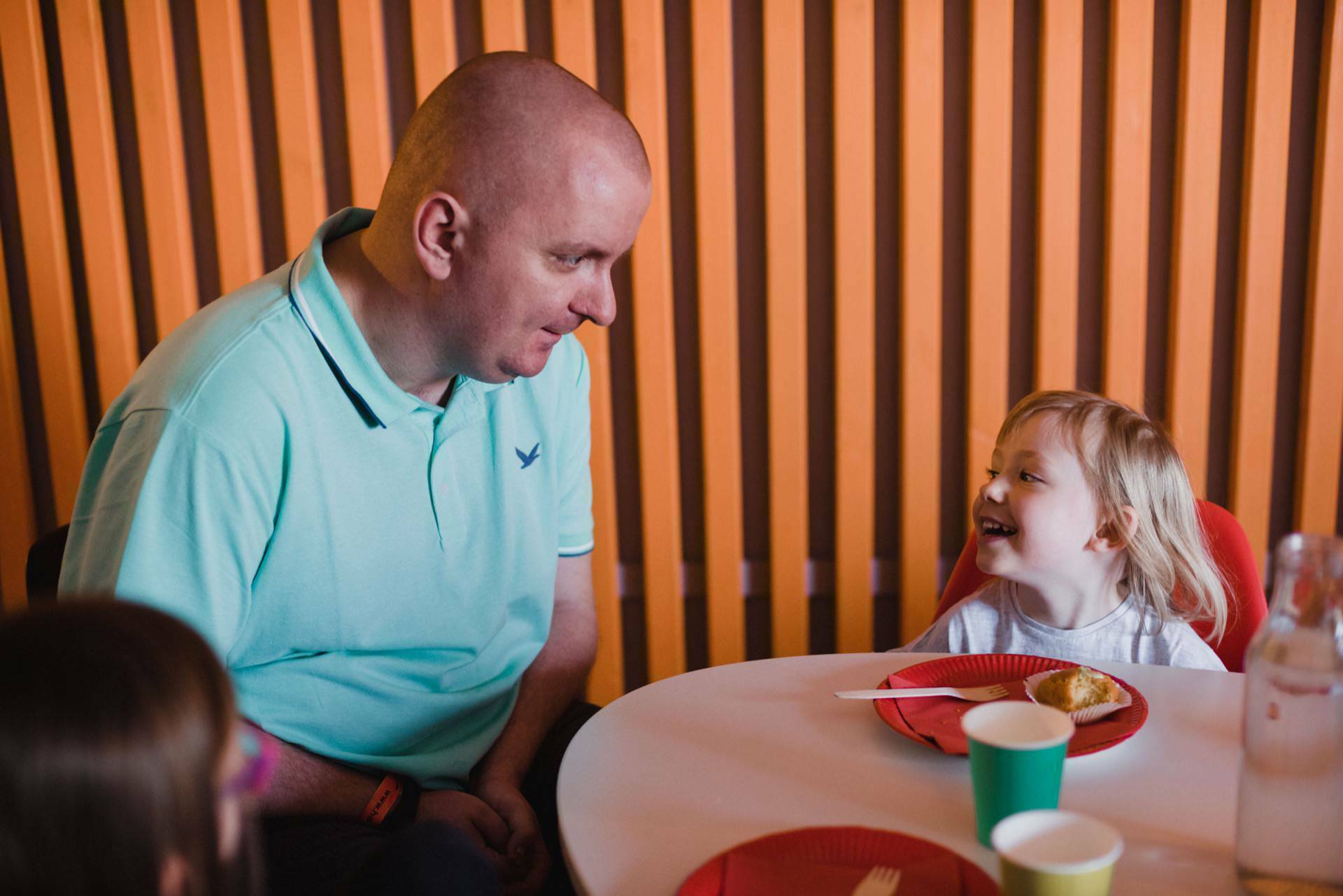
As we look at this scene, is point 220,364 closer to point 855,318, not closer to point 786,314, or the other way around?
point 786,314

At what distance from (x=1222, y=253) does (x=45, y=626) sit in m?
2.23

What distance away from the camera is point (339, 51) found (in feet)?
6.65

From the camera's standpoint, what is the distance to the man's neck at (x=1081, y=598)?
141cm

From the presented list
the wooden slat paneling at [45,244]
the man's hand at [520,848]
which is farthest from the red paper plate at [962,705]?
the wooden slat paneling at [45,244]

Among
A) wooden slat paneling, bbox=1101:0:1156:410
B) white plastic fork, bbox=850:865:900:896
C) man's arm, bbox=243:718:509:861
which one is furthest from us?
wooden slat paneling, bbox=1101:0:1156:410

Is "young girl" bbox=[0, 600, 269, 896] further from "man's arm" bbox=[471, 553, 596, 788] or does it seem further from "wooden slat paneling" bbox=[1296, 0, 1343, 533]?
"wooden slat paneling" bbox=[1296, 0, 1343, 533]

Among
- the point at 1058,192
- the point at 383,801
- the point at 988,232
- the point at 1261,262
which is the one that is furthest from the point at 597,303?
the point at 1261,262

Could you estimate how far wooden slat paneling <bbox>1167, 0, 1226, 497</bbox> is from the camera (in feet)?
6.29

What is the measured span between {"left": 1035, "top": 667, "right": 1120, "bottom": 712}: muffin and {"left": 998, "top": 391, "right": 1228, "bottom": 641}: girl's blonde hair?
471mm

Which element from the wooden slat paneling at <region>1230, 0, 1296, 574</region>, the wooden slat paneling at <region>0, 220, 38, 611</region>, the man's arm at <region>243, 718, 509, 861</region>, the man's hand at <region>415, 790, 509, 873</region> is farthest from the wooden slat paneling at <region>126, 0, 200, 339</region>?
the wooden slat paneling at <region>1230, 0, 1296, 574</region>

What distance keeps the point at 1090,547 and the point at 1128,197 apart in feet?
2.99

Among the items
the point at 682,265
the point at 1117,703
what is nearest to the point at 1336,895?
the point at 1117,703

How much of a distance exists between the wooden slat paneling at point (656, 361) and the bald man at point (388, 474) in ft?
2.32

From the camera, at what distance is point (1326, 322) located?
2.00m
